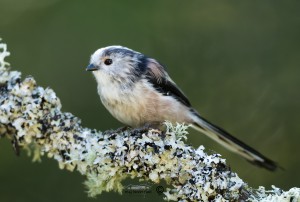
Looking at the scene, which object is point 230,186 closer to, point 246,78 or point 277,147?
point 277,147

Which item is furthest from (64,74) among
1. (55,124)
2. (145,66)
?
(55,124)

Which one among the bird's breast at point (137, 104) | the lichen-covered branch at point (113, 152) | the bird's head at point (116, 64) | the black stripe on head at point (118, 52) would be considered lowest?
the lichen-covered branch at point (113, 152)

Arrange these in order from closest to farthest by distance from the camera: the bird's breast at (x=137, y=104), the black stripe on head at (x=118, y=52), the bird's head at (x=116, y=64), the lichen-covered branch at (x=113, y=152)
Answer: the lichen-covered branch at (x=113, y=152) → the bird's breast at (x=137, y=104) → the bird's head at (x=116, y=64) → the black stripe on head at (x=118, y=52)

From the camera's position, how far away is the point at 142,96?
11.7ft

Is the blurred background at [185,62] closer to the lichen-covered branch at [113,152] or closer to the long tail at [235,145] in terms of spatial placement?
the long tail at [235,145]

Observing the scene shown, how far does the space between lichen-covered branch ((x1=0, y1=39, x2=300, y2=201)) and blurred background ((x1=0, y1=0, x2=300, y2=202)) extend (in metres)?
1.78

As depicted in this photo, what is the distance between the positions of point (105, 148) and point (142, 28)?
8.27 feet

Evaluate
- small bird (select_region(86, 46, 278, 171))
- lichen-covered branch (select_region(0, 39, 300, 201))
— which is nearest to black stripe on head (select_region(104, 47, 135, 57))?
small bird (select_region(86, 46, 278, 171))

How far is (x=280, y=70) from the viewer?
17.1ft

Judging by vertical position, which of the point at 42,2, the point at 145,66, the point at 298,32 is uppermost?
the point at 298,32

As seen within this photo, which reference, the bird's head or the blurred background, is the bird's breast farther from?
the blurred background

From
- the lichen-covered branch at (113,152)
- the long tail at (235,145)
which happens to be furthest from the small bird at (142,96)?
the lichen-covered branch at (113,152)

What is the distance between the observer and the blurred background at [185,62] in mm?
4794

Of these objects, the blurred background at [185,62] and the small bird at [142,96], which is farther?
the blurred background at [185,62]
